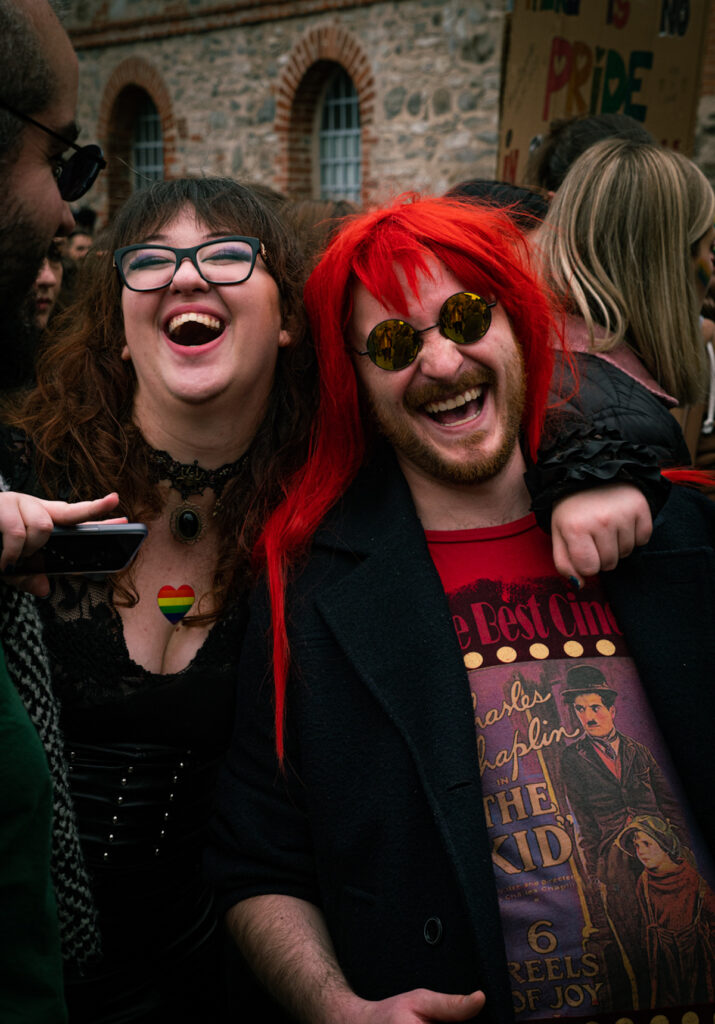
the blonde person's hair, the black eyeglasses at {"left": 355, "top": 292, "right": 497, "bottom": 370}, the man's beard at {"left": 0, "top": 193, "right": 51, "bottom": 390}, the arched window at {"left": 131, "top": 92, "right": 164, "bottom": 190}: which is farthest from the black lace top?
the arched window at {"left": 131, "top": 92, "right": 164, "bottom": 190}

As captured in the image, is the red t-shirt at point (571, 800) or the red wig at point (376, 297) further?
the red wig at point (376, 297)

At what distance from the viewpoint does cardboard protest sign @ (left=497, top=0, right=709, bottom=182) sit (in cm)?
349

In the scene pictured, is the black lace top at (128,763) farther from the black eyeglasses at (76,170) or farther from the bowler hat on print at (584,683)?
the bowler hat on print at (584,683)

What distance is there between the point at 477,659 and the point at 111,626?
2.58ft

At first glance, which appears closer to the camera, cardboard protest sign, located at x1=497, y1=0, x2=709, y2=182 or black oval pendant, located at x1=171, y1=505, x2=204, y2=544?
black oval pendant, located at x1=171, y1=505, x2=204, y2=544

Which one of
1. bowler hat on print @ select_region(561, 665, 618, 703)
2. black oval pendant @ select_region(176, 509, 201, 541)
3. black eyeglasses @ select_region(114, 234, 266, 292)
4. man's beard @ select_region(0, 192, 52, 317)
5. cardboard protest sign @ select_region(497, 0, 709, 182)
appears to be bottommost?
bowler hat on print @ select_region(561, 665, 618, 703)

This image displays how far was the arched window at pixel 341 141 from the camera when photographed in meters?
12.6

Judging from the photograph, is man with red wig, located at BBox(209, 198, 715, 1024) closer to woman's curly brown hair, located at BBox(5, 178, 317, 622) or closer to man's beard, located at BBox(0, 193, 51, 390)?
woman's curly brown hair, located at BBox(5, 178, 317, 622)

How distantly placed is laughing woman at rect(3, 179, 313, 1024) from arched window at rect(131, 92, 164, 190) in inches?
546

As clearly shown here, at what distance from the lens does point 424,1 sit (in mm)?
10266

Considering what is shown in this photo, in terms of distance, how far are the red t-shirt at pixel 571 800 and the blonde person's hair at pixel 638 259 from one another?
1.06 metres

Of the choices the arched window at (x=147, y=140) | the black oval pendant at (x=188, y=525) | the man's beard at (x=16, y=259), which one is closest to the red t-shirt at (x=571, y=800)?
the black oval pendant at (x=188, y=525)

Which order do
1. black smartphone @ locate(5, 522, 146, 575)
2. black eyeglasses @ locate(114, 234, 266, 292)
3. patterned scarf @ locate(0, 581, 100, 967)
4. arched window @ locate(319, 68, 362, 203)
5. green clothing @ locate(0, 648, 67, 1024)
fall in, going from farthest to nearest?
arched window @ locate(319, 68, 362, 203), black eyeglasses @ locate(114, 234, 266, 292), patterned scarf @ locate(0, 581, 100, 967), black smartphone @ locate(5, 522, 146, 575), green clothing @ locate(0, 648, 67, 1024)

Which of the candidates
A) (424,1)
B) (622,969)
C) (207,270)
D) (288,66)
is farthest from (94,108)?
(622,969)
